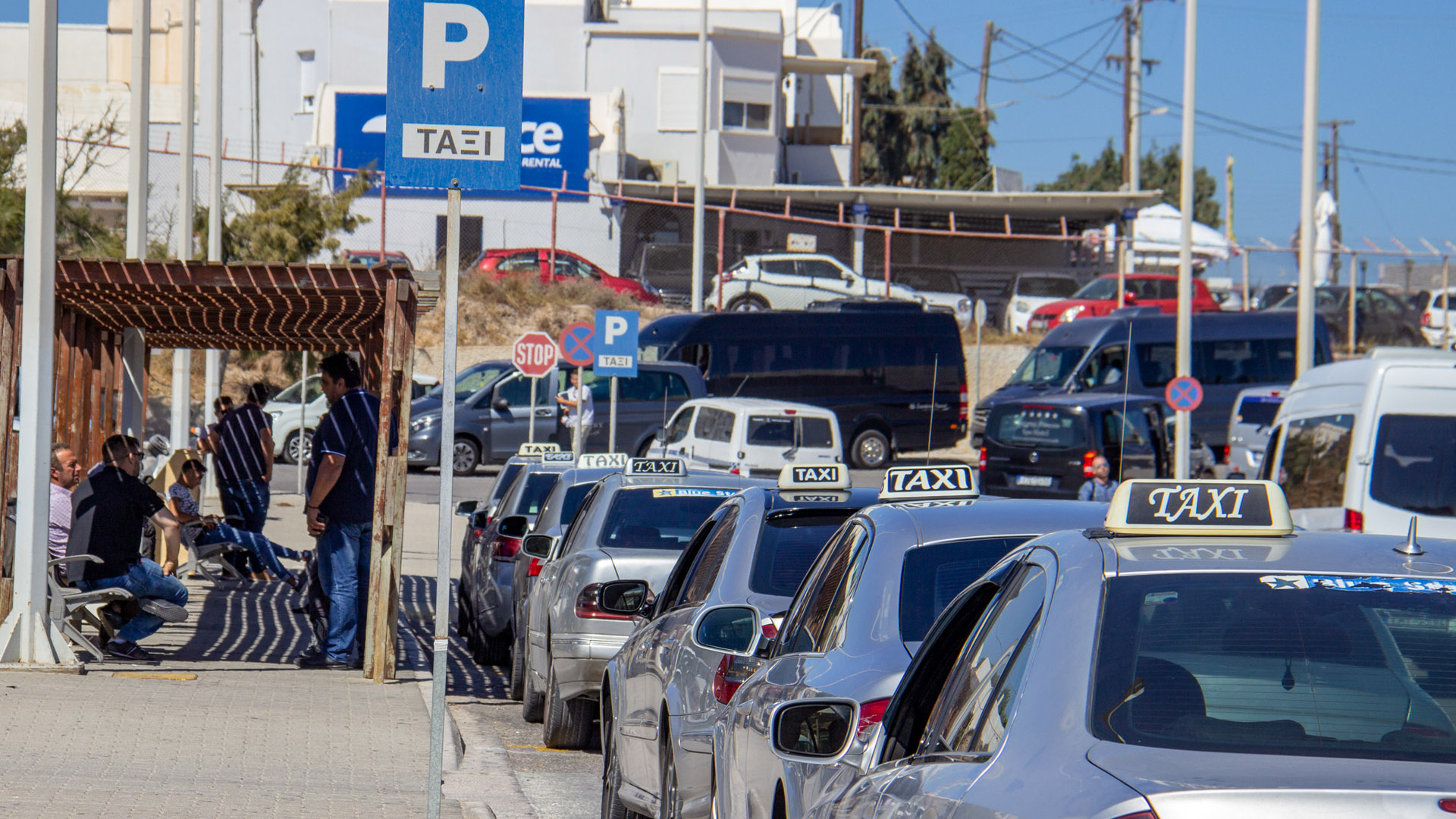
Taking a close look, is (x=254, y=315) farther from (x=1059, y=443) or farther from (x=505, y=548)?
(x=1059, y=443)

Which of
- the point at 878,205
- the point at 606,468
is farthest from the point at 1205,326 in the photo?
the point at 606,468

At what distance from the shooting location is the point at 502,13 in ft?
19.2

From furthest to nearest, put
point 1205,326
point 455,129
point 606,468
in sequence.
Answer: point 1205,326
point 606,468
point 455,129

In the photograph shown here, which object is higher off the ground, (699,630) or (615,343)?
(615,343)

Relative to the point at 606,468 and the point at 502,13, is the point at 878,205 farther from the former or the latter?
the point at 502,13

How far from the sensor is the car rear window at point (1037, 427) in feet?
78.6

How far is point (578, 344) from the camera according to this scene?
22.1 m

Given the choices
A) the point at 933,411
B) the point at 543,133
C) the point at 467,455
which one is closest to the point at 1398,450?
the point at 933,411

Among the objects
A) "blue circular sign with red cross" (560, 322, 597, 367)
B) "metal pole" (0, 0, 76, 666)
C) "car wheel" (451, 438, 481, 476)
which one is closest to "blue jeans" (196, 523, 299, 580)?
"metal pole" (0, 0, 76, 666)

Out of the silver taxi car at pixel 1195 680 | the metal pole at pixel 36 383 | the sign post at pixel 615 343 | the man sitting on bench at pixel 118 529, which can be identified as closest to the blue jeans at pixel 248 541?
the man sitting on bench at pixel 118 529

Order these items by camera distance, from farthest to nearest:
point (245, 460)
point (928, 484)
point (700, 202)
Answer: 1. point (700, 202)
2. point (245, 460)
3. point (928, 484)

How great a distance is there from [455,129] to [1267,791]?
404 cm

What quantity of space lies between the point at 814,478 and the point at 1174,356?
27.5 m

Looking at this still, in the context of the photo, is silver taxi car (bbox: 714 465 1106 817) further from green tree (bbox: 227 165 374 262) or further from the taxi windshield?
green tree (bbox: 227 165 374 262)
